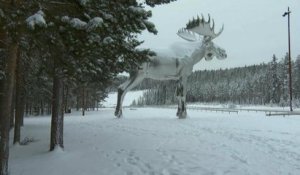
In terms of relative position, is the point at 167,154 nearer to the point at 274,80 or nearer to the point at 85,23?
the point at 85,23

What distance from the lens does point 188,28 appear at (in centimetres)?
2452

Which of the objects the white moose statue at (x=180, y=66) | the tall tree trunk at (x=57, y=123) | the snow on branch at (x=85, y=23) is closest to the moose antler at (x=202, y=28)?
the white moose statue at (x=180, y=66)

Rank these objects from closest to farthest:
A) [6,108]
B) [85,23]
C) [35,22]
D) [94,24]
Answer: [35,22]
[94,24]
[85,23]
[6,108]

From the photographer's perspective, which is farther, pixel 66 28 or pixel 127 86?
pixel 127 86

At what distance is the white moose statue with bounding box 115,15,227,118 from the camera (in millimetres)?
23344

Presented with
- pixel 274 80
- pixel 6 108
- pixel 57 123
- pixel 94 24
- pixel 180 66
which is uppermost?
pixel 274 80

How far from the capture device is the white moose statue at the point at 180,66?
76.6 feet

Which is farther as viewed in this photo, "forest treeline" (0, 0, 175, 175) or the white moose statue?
the white moose statue

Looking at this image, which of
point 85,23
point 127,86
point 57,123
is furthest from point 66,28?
point 127,86

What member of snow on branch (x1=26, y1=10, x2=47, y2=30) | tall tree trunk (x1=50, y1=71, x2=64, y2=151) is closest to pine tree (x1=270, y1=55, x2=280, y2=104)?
tall tree trunk (x1=50, y1=71, x2=64, y2=151)

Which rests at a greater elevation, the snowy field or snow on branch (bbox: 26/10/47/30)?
snow on branch (bbox: 26/10/47/30)

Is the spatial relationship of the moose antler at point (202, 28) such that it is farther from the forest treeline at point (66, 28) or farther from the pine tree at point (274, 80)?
the pine tree at point (274, 80)

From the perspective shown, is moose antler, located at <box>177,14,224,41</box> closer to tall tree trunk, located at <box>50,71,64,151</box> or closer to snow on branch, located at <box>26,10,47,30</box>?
tall tree trunk, located at <box>50,71,64,151</box>

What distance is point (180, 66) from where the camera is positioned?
23.5 metres
